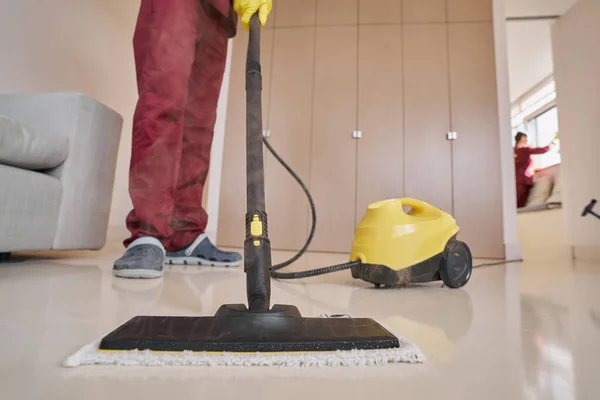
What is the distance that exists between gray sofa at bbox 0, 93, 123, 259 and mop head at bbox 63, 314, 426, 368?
1070mm

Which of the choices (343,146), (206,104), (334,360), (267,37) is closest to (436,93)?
(343,146)

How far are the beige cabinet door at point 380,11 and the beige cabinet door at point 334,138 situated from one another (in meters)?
0.13

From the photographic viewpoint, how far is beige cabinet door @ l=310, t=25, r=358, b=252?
2605 mm

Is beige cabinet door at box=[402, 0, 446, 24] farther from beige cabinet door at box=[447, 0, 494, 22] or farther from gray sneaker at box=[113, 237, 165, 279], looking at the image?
gray sneaker at box=[113, 237, 165, 279]

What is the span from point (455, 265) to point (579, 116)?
2.59m

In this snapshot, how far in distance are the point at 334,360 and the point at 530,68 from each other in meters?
5.39

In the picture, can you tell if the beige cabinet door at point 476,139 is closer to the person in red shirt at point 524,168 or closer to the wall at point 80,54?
the wall at point 80,54

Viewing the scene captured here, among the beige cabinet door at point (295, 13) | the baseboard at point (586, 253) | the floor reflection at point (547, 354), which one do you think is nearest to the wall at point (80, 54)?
the beige cabinet door at point (295, 13)

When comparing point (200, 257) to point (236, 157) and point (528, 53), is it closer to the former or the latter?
point (236, 157)

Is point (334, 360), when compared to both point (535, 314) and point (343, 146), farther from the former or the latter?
point (343, 146)

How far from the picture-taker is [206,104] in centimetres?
140

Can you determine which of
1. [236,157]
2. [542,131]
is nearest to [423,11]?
[236,157]

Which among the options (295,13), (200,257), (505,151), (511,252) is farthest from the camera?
(295,13)

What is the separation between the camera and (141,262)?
3.21ft
